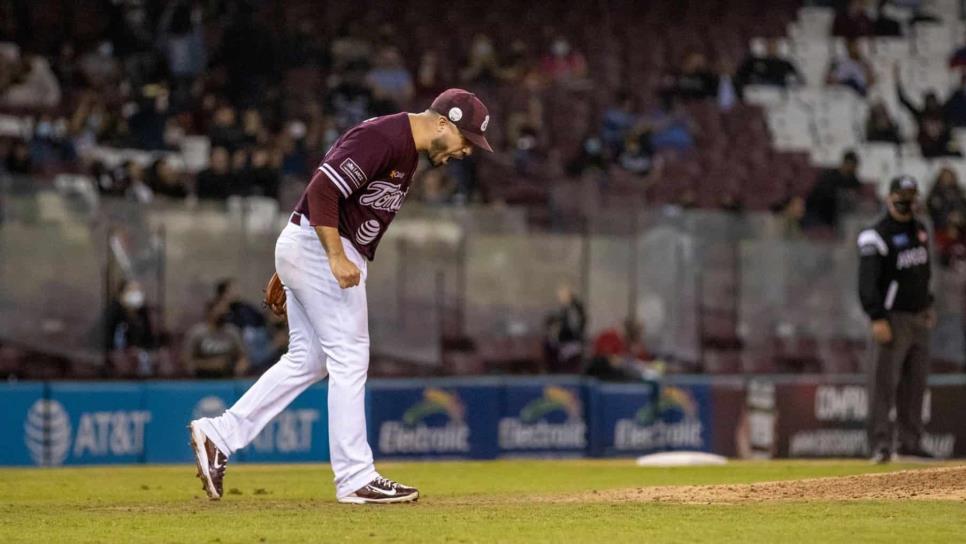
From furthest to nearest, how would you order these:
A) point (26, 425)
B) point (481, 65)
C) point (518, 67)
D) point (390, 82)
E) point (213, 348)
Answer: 1. point (518, 67)
2. point (481, 65)
3. point (390, 82)
4. point (213, 348)
5. point (26, 425)

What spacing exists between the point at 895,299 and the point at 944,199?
8797 mm

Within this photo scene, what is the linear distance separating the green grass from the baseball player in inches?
9.7

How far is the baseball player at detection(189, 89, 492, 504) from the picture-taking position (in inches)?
307

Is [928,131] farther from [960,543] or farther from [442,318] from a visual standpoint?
[960,543]

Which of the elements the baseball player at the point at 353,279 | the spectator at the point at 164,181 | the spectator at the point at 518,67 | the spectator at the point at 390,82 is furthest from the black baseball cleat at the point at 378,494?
the spectator at the point at 518,67

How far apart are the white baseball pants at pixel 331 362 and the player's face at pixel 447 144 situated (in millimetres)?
615

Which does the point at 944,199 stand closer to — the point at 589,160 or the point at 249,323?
the point at 589,160

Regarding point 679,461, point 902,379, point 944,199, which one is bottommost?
point 679,461

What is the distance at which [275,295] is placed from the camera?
8.41m

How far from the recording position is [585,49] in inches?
984

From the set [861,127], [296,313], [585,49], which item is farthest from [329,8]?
[296,313]

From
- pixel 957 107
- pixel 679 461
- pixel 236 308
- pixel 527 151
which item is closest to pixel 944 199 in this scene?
pixel 957 107

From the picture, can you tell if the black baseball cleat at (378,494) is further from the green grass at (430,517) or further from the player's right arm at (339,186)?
the player's right arm at (339,186)

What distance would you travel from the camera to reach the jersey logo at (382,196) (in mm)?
7918
